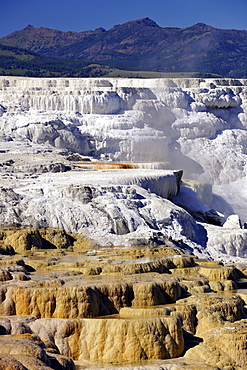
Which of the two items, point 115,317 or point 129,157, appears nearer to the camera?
point 115,317

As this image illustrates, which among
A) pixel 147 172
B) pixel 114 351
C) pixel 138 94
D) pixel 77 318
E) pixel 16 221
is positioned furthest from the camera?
pixel 138 94

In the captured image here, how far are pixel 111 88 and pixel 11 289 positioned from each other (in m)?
35.9

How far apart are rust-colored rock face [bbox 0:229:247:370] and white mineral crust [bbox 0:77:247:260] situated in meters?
6.79

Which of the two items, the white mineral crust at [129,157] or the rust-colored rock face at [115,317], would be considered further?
the white mineral crust at [129,157]

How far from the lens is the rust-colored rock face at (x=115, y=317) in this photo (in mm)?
15680

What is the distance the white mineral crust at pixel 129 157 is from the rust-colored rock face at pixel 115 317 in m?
6.79

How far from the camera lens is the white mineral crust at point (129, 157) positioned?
2980cm

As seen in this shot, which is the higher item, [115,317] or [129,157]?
[115,317]

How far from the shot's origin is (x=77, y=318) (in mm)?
17594

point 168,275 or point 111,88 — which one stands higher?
point 111,88

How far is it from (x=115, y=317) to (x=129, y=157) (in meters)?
31.2

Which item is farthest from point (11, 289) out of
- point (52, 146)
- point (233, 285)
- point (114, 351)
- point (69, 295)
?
point (52, 146)

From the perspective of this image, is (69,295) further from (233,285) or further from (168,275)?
(233,285)

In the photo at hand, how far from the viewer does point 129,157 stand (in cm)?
4912
